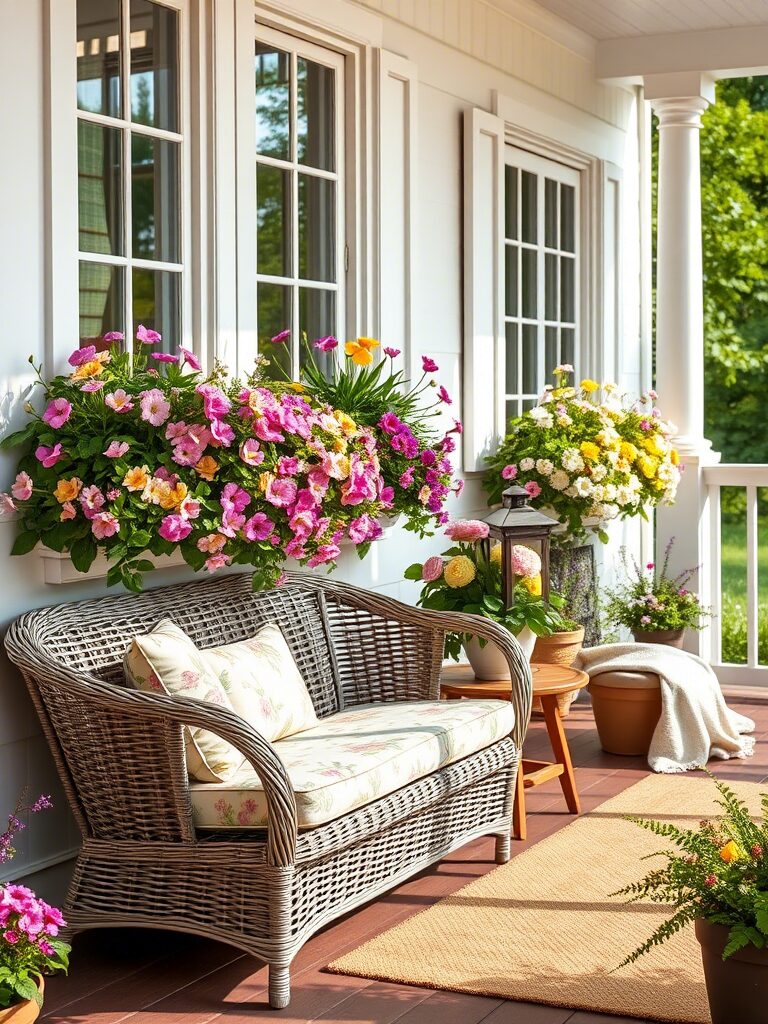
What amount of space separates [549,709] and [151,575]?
1328 mm

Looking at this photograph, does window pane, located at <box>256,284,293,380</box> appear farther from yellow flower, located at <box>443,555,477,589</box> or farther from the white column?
the white column

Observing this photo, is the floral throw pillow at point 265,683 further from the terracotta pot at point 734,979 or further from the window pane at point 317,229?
the window pane at point 317,229

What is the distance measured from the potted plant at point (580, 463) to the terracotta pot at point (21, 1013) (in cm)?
312

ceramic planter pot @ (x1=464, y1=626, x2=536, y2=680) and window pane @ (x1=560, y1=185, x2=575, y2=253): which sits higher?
window pane @ (x1=560, y1=185, x2=575, y2=253)

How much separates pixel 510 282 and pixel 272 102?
1894 mm

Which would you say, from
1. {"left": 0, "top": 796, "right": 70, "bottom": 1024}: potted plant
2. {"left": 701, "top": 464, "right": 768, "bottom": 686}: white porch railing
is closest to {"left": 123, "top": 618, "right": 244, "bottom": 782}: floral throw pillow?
{"left": 0, "top": 796, "right": 70, "bottom": 1024}: potted plant

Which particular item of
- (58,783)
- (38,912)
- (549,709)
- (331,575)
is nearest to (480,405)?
(331,575)

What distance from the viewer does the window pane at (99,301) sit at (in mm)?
3564

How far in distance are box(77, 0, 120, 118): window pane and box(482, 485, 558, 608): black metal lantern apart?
1.63 metres

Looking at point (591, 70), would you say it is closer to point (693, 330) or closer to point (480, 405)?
point (693, 330)

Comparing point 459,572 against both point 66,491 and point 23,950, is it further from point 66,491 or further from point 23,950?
point 23,950

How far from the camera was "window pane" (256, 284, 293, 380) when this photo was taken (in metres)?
4.27

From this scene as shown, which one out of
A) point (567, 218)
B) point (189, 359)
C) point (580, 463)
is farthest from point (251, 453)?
point (567, 218)

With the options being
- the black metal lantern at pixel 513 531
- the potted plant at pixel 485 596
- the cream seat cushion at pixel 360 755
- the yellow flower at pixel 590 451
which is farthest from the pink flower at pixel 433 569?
the yellow flower at pixel 590 451
